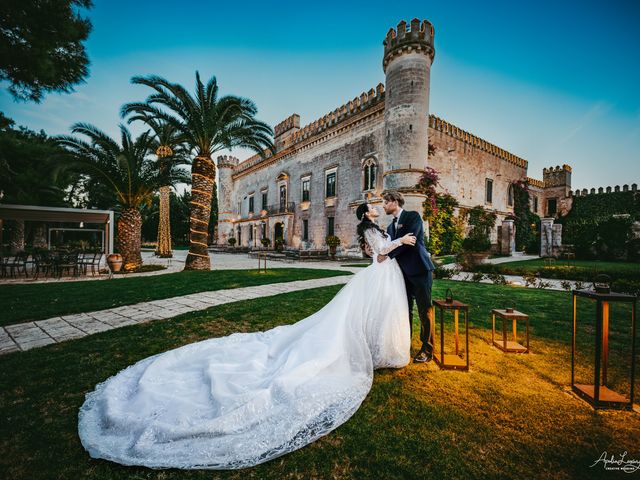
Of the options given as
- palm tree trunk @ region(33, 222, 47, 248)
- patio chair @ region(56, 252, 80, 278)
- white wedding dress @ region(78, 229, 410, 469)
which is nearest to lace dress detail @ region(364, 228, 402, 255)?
white wedding dress @ region(78, 229, 410, 469)

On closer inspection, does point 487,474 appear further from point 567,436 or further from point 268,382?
point 268,382

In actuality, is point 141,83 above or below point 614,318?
above

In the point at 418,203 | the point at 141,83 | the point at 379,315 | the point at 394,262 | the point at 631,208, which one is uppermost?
the point at 141,83

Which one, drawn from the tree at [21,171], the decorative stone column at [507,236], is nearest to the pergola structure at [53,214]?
the tree at [21,171]

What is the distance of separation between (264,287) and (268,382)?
18.1 ft

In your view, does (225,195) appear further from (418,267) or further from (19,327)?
(418,267)

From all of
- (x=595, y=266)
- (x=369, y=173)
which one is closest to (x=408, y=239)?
(x=595, y=266)

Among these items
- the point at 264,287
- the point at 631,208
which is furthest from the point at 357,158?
the point at 631,208

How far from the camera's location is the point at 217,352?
2895mm

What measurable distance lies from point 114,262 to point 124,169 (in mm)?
4061

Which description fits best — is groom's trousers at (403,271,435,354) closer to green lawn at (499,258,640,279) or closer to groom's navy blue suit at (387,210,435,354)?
groom's navy blue suit at (387,210,435,354)

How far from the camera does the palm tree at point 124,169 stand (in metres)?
10.7

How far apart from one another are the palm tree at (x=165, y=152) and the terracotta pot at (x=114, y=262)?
4542mm

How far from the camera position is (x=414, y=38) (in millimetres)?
12648
